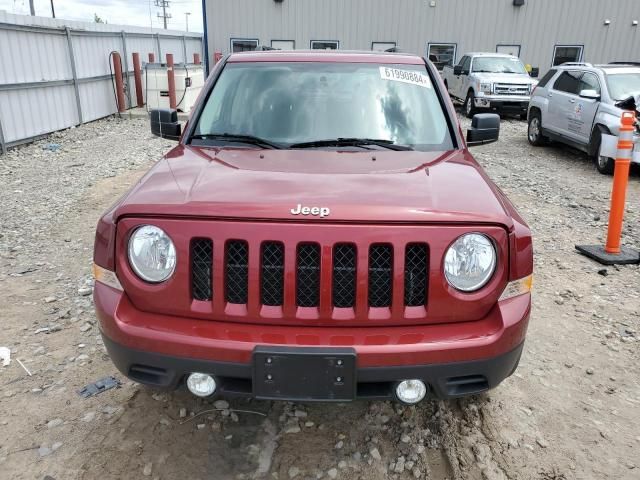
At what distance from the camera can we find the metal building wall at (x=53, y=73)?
10336 mm

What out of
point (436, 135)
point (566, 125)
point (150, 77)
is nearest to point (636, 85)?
point (566, 125)

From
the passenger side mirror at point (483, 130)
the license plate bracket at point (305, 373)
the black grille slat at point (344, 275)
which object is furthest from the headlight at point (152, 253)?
the passenger side mirror at point (483, 130)

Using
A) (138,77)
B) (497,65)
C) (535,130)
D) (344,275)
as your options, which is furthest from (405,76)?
(497,65)

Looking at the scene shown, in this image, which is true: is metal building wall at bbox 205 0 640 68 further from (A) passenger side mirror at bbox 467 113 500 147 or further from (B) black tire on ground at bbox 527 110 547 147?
(A) passenger side mirror at bbox 467 113 500 147

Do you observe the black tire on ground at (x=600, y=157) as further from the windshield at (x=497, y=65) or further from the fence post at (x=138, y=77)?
the fence post at (x=138, y=77)

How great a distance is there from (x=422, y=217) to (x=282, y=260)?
583 millimetres

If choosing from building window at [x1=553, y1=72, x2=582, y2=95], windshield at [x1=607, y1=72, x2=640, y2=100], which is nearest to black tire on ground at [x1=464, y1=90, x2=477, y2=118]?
building window at [x1=553, y1=72, x2=582, y2=95]

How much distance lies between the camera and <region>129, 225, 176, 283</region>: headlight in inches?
86.4

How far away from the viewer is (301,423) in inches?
111

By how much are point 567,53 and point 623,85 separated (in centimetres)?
1569

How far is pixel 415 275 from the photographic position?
2.18 metres

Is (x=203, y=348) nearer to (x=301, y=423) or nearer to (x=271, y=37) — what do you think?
(x=301, y=423)

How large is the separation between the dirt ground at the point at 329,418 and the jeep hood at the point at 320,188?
1111 mm

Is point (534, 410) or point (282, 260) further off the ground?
point (282, 260)
